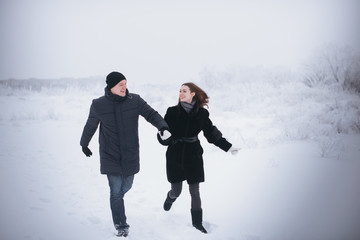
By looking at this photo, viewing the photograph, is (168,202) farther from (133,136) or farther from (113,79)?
(113,79)

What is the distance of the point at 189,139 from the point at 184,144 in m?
0.07

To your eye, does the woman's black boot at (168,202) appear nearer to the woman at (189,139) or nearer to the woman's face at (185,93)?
the woman at (189,139)

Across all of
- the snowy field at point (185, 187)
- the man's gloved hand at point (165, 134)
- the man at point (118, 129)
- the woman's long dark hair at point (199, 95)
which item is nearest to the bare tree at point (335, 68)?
the snowy field at point (185, 187)

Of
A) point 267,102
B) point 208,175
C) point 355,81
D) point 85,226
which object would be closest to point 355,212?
point 208,175

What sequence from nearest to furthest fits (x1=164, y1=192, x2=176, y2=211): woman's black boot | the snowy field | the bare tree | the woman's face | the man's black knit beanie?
the man's black knit beanie < the woman's face < the snowy field < (x1=164, y1=192, x2=176, y2=211): woman's black boot < the bare tree

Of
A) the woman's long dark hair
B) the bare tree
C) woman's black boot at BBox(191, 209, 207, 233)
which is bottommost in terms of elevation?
woman's black boot at BBox(191, 209, 207, 233)

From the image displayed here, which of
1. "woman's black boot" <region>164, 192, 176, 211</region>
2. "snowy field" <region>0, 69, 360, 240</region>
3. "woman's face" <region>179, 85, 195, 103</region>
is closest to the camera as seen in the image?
"woman's face" <region>179, 85, 195, 103</region>

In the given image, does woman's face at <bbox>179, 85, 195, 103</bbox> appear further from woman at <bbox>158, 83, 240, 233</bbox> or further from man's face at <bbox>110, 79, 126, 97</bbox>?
man's face at <bbox>110, 79, 126, 97</bbox>

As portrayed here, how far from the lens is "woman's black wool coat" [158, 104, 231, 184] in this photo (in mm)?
2859

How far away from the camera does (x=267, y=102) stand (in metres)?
8.76

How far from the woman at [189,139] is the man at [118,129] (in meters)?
0.22

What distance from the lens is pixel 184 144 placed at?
2.92 metres

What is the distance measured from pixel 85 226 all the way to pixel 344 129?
5.27 metres

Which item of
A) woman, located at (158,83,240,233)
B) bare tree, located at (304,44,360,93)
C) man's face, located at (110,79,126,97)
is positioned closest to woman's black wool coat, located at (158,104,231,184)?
woman, located at (158,83,240,233)
